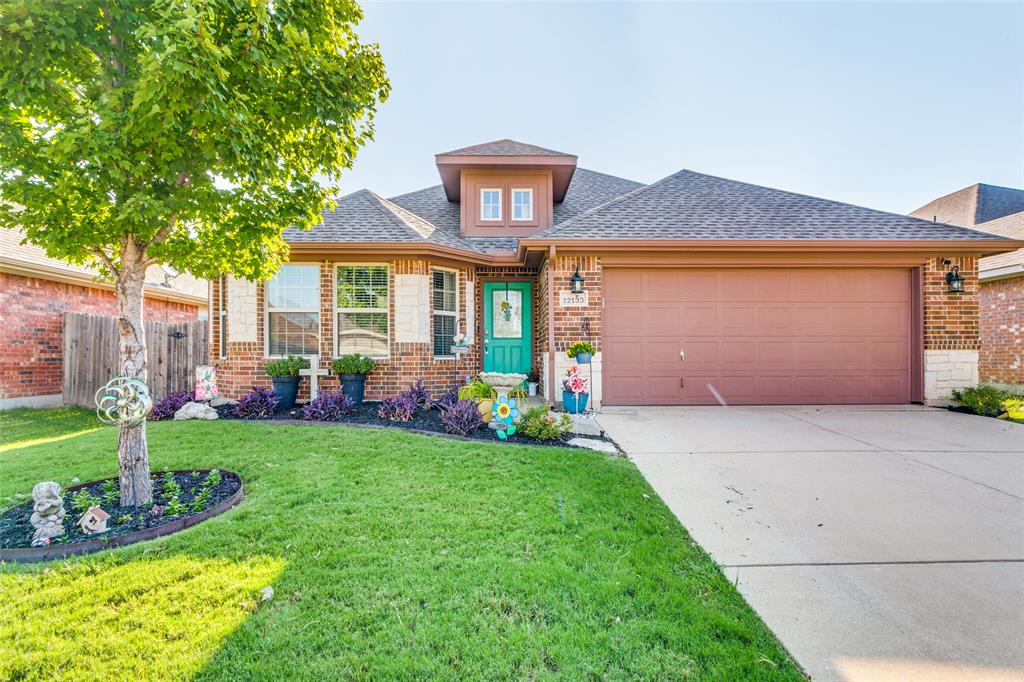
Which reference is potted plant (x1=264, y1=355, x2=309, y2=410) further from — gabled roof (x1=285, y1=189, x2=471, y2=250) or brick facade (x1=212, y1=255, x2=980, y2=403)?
gabled roof (x1=285, y1=189, x2=471, y2=250)

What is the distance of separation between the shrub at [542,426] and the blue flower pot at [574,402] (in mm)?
1154

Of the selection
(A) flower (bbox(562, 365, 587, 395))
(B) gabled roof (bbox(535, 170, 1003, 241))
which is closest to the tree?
(A) flower (bbox(562, 365, 587, 395))

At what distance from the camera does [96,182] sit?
9.14ft

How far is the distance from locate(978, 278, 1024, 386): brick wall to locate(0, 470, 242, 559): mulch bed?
13780 mm

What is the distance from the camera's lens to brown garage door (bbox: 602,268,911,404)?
23.8 ft

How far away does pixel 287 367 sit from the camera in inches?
272

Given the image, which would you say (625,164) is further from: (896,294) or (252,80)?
(252,80)

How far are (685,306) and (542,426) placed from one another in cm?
383

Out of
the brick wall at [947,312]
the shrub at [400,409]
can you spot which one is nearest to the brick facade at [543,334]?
the brick wall at [947,312]

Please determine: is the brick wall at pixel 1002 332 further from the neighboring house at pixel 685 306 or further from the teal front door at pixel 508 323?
the teal front door at pixel 508 323

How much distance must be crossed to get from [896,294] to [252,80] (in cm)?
954

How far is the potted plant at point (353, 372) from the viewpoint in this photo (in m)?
6.95

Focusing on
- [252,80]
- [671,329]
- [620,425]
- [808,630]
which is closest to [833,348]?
[671,329]

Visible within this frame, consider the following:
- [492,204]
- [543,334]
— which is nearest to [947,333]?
[543,334]
